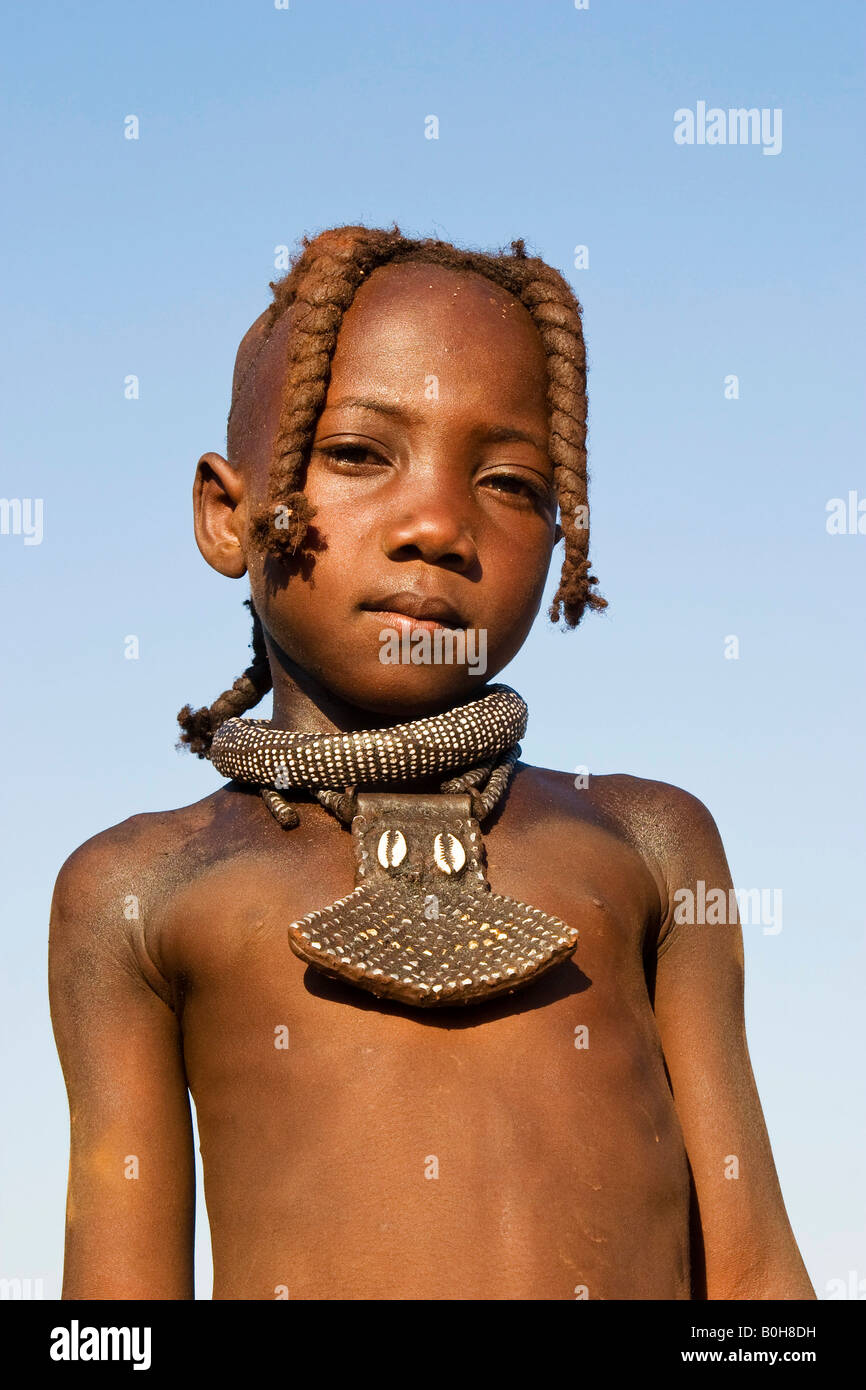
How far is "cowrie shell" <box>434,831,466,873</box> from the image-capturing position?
3684 millimetres

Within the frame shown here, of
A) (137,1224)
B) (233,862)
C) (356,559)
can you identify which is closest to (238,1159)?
(137,1224)

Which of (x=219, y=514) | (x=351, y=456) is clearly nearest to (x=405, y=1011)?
(x=351, y=456)

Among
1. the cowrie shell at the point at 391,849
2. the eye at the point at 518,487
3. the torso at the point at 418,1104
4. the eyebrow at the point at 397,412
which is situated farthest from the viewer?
the eye at the point at 518,487

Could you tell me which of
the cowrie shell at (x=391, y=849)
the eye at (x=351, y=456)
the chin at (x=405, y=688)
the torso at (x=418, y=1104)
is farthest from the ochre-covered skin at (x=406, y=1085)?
the eye at (x=351, y=456)

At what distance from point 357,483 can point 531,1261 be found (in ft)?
4.94

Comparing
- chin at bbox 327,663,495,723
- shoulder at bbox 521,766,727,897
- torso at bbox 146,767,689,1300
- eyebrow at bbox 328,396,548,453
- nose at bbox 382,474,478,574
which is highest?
eyebrow at bbox 328,396,548,453

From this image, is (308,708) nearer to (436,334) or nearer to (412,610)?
(412,610)

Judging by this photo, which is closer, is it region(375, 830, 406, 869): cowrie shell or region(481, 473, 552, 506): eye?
region(375, 830, 406, 869): cowrie shell

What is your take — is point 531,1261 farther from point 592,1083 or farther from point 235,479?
point 235,479

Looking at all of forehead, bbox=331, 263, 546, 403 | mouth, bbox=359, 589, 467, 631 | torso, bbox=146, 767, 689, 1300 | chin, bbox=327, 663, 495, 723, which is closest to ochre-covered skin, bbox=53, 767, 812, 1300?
torso, bbox=146, 767, 689, 1300

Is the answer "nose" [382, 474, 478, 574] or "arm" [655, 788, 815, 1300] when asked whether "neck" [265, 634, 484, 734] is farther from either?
"arm" [655, 788, 815, 1300]

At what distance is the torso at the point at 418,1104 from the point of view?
11.1 ft

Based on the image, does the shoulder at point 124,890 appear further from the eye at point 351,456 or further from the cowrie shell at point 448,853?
the eye at point 351,456

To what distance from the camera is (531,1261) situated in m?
3.38
